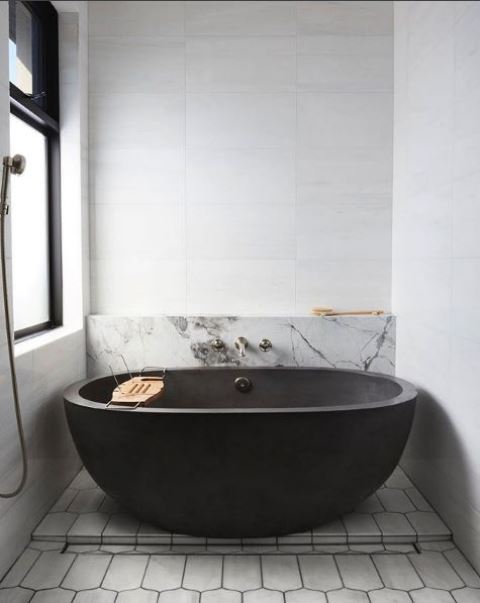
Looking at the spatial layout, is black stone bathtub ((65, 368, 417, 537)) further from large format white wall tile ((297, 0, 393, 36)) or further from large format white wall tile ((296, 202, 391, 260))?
large format white wall tile ((297, 0, 393, 36))

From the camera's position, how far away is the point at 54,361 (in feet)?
8.66

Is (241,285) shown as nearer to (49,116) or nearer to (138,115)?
(138,115)

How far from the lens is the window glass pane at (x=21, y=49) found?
8.50ft

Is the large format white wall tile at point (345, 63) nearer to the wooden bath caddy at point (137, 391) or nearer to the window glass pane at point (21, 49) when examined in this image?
the window glass pane at point (21, 49)

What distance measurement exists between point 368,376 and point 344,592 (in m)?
1.13

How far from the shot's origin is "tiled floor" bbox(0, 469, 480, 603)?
6.44 feet

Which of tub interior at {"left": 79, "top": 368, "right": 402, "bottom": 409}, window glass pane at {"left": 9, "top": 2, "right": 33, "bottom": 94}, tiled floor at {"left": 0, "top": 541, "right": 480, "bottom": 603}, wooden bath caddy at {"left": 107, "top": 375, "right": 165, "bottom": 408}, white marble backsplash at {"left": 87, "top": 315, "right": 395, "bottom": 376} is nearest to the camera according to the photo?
tiled floor at {"left": 0, "top": 541, "right": 480, "bottom": 603}

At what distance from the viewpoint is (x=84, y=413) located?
2242 mm

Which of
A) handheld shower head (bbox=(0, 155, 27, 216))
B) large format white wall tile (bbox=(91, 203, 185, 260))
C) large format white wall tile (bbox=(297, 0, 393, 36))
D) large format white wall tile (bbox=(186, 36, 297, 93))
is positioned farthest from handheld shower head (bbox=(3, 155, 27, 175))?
large format white wall tile (bbox=(297, 0, 393, 36))

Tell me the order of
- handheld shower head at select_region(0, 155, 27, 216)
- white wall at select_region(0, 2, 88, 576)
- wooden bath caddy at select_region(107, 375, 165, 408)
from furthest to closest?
wooden bath caddy at select_region(107, 375, 165, 408) < white wall at select_region(0, 2, 88, 576) < handheld shower head at select_region(0, 155, 27, 216)

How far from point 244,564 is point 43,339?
1322 mm

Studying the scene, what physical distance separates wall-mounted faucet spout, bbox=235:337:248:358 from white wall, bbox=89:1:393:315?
0.72ft

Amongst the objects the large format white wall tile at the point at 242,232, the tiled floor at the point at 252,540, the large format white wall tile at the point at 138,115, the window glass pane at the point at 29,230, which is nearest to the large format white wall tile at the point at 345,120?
the large format white wall tile at the point at 242,232

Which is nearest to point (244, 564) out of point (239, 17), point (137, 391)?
point (137, 391)
